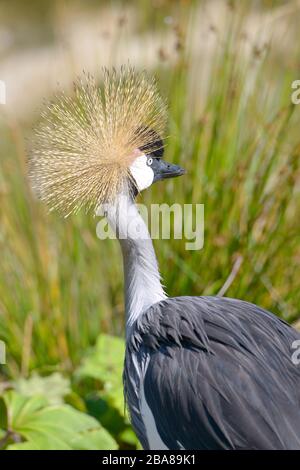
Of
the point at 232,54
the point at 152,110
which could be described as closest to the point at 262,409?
the point at 152,110

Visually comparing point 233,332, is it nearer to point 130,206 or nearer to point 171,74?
point 130,206

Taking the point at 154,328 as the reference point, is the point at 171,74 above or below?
above

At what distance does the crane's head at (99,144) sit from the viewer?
1771 millimetres

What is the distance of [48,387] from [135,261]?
2.13 feet

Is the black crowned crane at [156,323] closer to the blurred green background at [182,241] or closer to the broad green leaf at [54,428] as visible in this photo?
the broad green leaf at [54,428]

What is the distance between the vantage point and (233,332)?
1646 mm

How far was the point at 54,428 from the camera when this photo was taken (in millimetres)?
1941

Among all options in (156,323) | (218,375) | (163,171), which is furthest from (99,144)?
(218,375)

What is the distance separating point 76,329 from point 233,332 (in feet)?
3.09

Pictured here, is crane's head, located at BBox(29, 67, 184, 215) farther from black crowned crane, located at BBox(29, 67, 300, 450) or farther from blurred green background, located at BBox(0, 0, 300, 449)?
blurred green background, located at BBox(0, 0, 300, 449)

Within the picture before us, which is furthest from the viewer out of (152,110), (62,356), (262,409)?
(62,356)

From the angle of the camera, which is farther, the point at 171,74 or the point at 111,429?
the point at 171,74

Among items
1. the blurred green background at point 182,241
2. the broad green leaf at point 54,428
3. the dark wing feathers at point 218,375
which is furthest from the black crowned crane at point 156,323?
the blurred green background at point 182,241

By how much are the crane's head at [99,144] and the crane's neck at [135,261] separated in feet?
0.13
